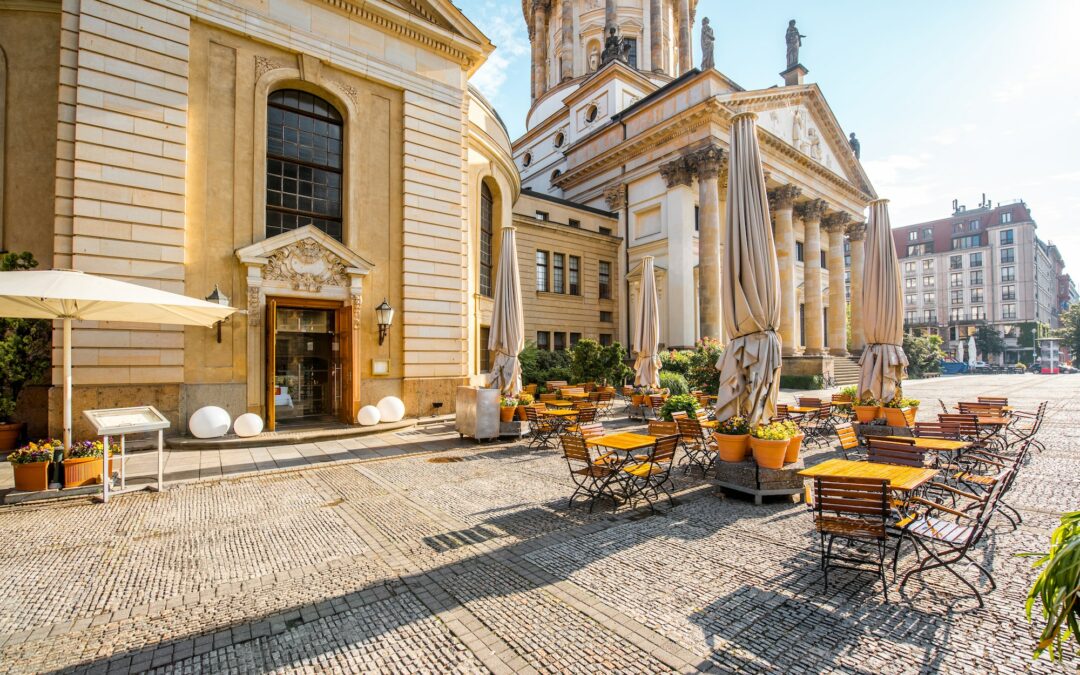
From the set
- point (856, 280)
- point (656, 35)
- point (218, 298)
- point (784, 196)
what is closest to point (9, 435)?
point (218, 298)

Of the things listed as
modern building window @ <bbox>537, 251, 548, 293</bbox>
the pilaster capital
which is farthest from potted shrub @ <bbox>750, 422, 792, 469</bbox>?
the pilaster capital

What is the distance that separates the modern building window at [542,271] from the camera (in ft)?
89.9

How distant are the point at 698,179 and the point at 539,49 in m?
30.2

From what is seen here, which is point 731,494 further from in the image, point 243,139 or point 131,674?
point 243,139

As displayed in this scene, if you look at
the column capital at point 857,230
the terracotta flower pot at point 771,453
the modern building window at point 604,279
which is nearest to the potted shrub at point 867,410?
the terracotta flower pot at point 771,453

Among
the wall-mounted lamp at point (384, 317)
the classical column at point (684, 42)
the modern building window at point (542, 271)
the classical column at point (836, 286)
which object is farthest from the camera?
the classical column at point (684, 42)

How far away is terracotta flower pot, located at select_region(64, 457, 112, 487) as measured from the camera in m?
6.98

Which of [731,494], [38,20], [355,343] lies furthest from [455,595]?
[38,20]

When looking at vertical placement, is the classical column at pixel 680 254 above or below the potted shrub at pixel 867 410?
above

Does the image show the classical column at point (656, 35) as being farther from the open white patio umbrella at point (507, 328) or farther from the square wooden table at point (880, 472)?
the square wooden table at point (880, 472)

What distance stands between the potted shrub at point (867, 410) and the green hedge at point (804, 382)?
53.4 feet

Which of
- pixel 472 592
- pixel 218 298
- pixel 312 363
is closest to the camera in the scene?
pixel 472 592

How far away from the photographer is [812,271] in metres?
33.2

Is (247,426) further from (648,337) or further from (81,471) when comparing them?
(648,337)
